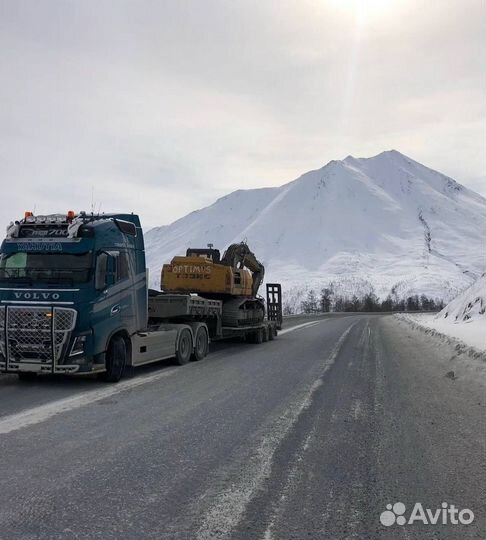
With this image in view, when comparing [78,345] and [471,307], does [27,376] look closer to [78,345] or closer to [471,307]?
[78,345]

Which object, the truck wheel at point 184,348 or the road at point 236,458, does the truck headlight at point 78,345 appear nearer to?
the road at point 236,458

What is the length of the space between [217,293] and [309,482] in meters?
12.8

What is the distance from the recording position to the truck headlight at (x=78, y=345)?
8891 mm

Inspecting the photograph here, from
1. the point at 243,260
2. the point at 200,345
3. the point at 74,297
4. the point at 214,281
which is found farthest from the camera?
the point at 243,260

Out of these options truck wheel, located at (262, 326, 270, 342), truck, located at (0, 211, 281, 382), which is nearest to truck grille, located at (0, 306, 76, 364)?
truck, located at (0, 211, 281, 382)

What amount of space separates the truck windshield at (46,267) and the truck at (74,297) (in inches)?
0.7

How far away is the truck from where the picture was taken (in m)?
8.89

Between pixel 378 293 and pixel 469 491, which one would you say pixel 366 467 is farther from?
pixel 378 293

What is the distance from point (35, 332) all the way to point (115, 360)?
1576 millimetres

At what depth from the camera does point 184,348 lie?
42.5 ft

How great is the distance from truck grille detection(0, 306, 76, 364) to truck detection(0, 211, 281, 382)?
0.02 m

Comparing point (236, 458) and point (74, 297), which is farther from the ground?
point (74, 297)

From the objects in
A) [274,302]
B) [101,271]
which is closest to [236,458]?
[101,271]

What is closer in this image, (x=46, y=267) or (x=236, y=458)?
(x=236, y=458)
